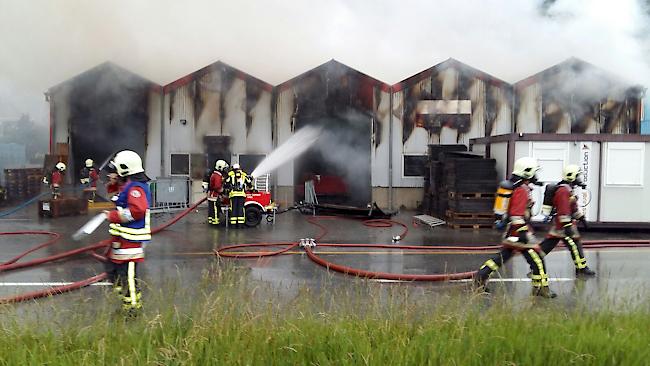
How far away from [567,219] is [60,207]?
10.8 m

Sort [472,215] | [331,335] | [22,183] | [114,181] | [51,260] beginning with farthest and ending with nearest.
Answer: [22,183] → [472,215] → [51,260] → [114,181] → [331,335]

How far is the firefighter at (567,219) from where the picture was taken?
6.27 m

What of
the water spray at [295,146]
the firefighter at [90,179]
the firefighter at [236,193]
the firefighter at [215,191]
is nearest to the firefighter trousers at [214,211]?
the firefighter at [215,191]

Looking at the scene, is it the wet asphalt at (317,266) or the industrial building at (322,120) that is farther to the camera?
the industrial building at (322,120)

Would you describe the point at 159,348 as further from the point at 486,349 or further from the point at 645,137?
the point at 645,137

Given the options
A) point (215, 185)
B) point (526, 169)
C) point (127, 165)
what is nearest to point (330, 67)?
point (215, 185)

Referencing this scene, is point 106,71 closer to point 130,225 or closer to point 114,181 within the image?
point 114,181

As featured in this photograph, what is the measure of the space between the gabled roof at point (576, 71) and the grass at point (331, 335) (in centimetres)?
1190

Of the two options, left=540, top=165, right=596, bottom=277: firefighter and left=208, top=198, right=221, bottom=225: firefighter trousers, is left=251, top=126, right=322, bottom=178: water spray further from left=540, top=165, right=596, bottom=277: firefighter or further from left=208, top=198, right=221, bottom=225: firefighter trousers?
left=540, top=165, right=596, bottom=277: firefighter

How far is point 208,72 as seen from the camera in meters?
15.0

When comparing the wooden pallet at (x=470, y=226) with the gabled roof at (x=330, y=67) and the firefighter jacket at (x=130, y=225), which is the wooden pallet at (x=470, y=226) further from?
the firefighter jacket at (x=130, y=225)

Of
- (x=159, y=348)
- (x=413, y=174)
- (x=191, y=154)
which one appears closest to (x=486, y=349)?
(x=159, y=348)

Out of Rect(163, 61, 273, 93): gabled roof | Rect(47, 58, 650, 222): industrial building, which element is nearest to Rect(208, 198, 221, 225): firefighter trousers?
Rect(47, 58, 650, 222): industrial building

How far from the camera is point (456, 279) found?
19.9ft
